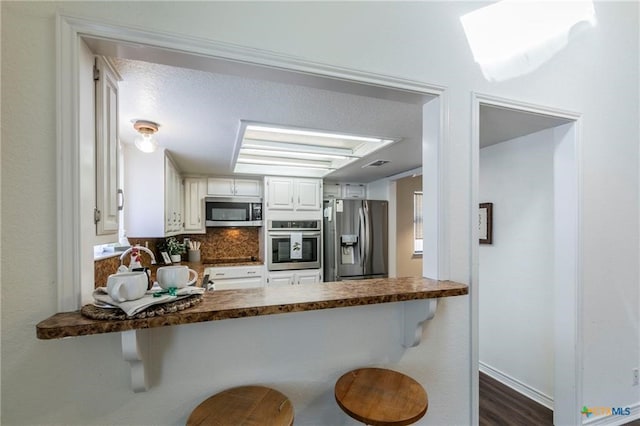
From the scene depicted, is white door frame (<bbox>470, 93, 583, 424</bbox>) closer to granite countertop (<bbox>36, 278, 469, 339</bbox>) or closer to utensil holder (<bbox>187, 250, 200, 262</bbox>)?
granite countertop (<bbox>36, 278, 469, 339</bbox>)

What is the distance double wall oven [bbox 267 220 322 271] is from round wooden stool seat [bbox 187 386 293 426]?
3.11m

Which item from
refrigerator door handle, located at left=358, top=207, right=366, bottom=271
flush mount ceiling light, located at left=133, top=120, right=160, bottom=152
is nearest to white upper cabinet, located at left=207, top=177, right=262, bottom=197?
refrigerator door handle, located at left=358, top=207, right=366, bottom=271

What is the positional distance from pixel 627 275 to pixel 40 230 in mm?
3321

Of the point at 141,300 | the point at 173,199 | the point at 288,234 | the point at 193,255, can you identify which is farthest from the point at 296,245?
the point at 141,300

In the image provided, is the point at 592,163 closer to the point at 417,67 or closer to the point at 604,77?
the point at 604,77

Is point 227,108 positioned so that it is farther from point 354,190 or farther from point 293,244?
point 354,190

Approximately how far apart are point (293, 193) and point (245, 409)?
3526mm

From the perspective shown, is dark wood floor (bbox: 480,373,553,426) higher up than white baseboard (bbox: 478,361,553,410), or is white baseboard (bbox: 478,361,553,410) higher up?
white baseboard (bbox: 478,361,553,410)

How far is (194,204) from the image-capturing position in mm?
4152

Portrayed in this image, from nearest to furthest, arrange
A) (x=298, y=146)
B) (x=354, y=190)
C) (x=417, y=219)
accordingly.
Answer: (x=298, y=146)
(x=354, y=190)
(x=417, y=219)

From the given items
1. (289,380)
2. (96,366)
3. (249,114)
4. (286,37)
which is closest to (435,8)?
(286,37)

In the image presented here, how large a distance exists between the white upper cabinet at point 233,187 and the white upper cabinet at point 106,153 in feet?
9.98

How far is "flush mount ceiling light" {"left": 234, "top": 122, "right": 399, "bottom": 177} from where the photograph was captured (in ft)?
8.17

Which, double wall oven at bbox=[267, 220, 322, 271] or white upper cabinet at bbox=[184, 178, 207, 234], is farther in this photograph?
double wall oven at bbox=[267, 220, 322, 271]
